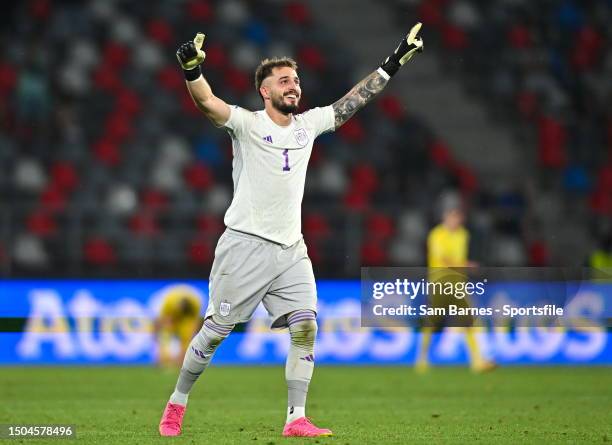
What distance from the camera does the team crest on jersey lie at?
7941 millimetres

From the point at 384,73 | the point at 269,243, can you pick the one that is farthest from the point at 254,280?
the point at 384,73

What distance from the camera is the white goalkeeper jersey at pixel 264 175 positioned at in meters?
7.82

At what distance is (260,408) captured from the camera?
34.3ft

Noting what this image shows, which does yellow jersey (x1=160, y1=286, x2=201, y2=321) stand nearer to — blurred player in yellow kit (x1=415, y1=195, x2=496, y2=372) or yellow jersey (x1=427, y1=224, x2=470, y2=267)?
blurred player in yellow kit (x1=415, y1=195, x2=496, y2=372)

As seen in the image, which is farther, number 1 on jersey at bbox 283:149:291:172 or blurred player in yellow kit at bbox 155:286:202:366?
blurred player in yellow kit at bbox 155:286:202:366

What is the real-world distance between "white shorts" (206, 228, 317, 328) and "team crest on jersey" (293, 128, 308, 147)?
0.67 metres

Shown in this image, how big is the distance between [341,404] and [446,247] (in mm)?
4649

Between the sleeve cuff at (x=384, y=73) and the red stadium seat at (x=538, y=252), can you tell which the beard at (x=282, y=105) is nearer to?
the sleeve cuff at (x=384, y=73)

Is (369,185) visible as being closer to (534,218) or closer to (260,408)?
(534,218)

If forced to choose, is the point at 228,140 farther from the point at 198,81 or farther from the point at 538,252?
the point at 198,81

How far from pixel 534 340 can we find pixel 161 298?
4.76 metres

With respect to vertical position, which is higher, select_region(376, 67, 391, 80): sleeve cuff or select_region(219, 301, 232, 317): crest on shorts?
select_region(376, 67, 391, 80): sleeve cuff

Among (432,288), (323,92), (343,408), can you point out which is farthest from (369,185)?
(343,408)

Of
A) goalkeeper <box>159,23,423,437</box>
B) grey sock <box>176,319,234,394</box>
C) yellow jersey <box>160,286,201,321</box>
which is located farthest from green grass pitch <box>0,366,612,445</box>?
yellow jersey <box>160,286,201,321</box>
